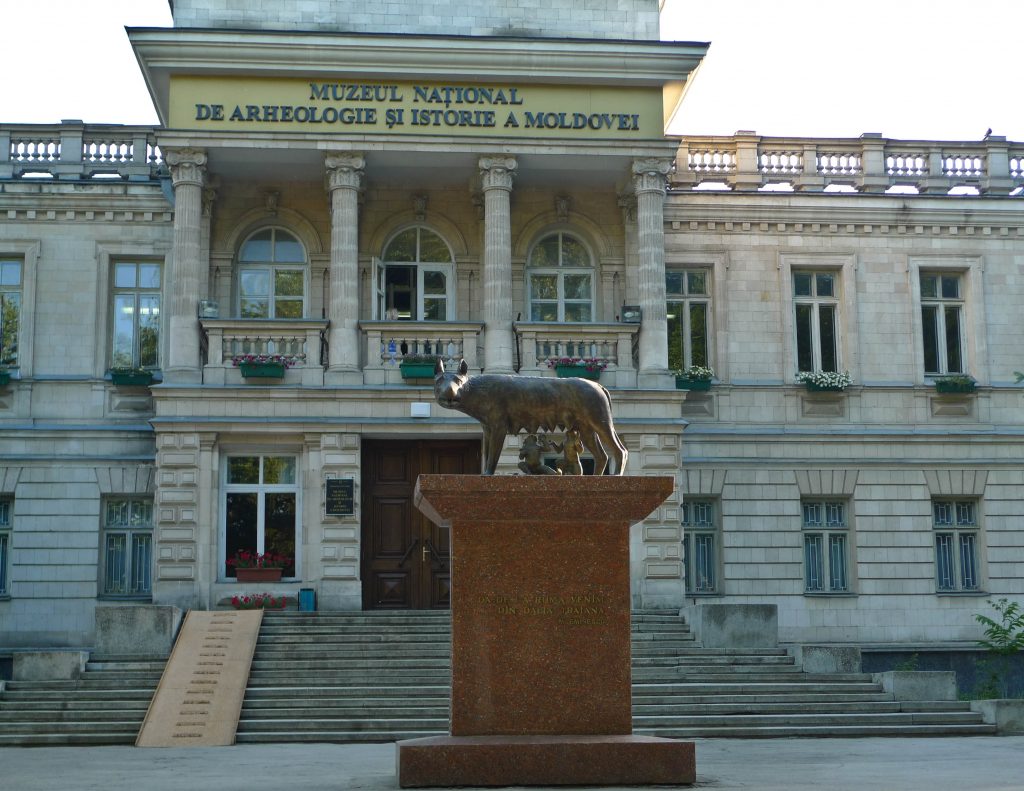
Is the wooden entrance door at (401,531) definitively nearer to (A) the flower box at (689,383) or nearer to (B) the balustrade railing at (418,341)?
(B) the balustrade railing at (418,341)

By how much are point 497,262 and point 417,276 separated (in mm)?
2793

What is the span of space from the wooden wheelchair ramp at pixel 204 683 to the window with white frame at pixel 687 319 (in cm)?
Answer: 1060

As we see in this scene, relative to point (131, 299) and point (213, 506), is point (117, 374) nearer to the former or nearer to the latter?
point (131, 299)

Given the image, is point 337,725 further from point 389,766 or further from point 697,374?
point 697,374

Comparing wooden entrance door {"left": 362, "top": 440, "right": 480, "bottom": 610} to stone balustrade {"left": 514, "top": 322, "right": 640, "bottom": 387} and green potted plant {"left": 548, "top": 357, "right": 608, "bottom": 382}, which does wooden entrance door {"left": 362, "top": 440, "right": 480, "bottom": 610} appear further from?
green potted plant {"left": 548, "top": 357, "right": 608, "bottom": 382}

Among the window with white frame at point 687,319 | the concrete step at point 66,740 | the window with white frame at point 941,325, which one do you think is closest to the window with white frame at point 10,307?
the concrete step at point 66,740

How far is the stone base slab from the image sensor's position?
444 inches

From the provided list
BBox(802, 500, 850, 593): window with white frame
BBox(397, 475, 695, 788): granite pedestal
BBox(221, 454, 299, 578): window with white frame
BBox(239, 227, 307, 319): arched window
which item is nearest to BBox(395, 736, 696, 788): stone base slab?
BBox(397, 475, 695, 788): granite pedestal

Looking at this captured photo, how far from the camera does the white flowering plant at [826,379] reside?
28.6 metres

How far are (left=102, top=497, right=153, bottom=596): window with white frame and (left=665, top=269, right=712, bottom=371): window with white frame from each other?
1092 cm

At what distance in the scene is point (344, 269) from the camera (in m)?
26.0

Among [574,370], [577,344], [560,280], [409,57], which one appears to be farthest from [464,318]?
[409,57]

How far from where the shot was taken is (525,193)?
93.8 ft

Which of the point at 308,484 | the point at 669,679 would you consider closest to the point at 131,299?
the point at 308,484
